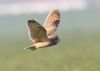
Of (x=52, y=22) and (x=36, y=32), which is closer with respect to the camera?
(x=36, y=32)

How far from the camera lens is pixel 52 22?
390 inches

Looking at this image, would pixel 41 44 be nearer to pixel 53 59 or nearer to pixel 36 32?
pixel 36 32

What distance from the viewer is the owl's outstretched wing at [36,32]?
8.48m

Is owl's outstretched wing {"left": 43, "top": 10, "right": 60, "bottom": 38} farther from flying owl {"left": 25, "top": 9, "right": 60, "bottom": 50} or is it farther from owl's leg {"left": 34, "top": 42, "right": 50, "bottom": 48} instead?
owl's leg {"left": 34, "top": 42, "right": 50, "bottom": 48}

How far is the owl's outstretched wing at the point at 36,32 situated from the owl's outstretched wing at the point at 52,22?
245 millimetres

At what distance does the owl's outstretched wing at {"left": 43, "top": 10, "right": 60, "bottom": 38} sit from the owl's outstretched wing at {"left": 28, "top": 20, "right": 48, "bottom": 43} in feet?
0.81

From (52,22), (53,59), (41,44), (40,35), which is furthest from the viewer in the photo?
(53,59)

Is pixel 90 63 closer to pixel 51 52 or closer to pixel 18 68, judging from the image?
pixel 18 68

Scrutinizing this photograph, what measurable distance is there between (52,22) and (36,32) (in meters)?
1.24

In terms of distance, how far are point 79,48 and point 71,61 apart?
6158mm

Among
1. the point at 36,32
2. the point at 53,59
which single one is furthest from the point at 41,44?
the point at 53,59

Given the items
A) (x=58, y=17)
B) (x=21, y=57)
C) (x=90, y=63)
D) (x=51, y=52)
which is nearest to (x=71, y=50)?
(x=51, y=52)

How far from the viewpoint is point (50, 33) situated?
9180 mm

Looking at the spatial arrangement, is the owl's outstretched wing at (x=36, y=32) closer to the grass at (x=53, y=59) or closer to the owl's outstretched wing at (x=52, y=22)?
the owl's outstretched wing at (x=52, y=22)
